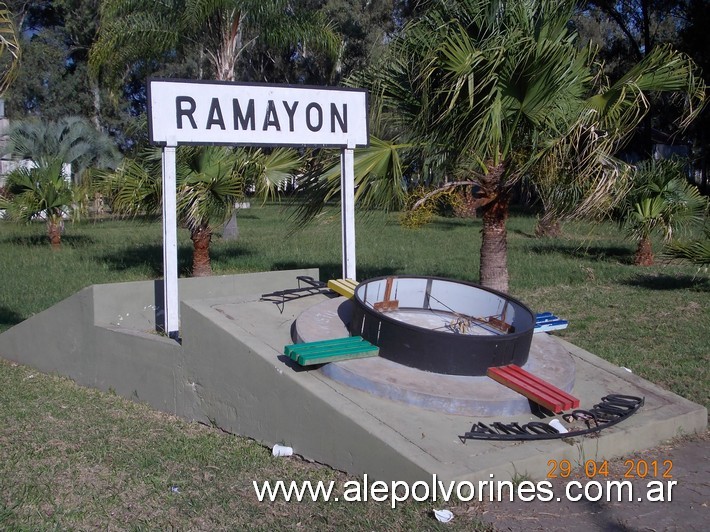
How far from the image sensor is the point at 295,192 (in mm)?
8961

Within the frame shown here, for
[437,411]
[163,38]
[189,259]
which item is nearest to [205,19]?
[163,38]

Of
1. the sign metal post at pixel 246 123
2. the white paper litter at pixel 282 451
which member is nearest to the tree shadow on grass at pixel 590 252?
the sign metal post at pixel 246 123

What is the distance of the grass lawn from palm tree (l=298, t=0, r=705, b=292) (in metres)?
1.46

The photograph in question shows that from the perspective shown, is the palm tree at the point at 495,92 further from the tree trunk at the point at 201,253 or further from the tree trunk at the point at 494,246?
the tree trunk at the point at 201,253

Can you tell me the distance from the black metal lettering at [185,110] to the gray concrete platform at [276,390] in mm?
1536

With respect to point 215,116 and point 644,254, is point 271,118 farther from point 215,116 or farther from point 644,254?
point 644,254

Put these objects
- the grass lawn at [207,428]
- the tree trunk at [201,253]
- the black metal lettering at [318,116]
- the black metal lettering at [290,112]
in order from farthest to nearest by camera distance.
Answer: the tree trunk at [201,253], the black metal lettering at [318,116], the black metal lettering at [290,112], the grass lawn at [207,428]

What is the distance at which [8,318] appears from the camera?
10.8m

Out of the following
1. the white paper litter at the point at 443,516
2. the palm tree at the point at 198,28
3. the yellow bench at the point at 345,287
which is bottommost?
the white paper litter at the point at 443,516

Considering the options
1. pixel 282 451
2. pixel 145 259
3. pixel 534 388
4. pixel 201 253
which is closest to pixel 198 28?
pixel 145 259

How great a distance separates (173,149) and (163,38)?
10.2 meters

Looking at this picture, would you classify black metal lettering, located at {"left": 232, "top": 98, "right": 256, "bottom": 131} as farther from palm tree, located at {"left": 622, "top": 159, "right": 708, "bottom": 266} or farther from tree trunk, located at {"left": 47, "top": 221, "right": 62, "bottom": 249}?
tree trunk, located at {"left": 47, "top": 221, "right": 62, "bottom": 249}

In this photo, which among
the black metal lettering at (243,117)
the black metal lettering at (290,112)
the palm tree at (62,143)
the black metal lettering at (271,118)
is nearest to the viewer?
the black metal lettering at (243,117)

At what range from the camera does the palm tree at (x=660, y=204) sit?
1377cm
